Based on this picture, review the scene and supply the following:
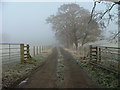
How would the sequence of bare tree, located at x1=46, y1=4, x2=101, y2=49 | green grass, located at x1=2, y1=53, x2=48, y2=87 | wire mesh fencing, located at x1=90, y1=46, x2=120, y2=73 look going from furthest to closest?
bare tree, located at x1=46, y1=4, x2=101, y2=49, wire mesh fencing, located at x1=90, y1=46, x2=120, y2=73, green grass, located at x1=2, y1=53, x2=48, y2=87

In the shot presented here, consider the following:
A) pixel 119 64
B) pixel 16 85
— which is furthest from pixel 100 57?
pixel 16 85

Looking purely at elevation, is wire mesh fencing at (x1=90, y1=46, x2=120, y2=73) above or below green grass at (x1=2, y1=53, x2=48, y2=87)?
above

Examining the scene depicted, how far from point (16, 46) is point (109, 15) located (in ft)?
22.7

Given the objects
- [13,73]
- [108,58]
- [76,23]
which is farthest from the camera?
[76,23]

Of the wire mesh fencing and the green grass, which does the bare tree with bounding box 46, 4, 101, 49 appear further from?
the green grass

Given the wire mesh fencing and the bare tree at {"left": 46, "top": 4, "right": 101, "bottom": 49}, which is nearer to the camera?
the wire mesh fencing

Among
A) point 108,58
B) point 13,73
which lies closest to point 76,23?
point 108,58

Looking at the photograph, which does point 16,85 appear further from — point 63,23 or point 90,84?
point 63,23

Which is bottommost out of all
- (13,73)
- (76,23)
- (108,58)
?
(13,73)

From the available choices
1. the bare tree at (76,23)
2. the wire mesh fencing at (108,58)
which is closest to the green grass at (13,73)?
the wire mesh fencing at (108,58)

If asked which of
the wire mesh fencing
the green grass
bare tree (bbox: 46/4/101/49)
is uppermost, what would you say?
bare tree (bbox: 46/4/101/49)

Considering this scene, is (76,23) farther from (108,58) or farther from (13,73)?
(13,73)

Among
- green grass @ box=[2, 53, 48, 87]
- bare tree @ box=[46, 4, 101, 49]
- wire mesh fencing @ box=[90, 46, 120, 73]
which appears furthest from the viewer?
bare tree @ box=[46, 4, 101, 49]

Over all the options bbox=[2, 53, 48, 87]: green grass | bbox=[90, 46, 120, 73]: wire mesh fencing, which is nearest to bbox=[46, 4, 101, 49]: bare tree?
bbox=[90, 46, 120, 73]: wire mesh fencing
